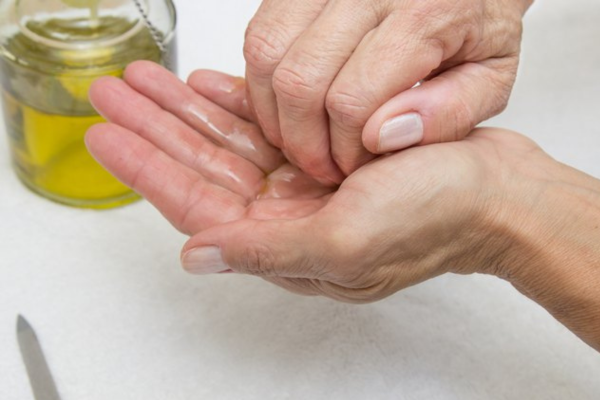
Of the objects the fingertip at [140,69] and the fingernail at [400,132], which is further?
the fingertip at [140,69]

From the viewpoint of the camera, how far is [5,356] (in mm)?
709

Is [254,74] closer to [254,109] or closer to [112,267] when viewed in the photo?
[254,109]

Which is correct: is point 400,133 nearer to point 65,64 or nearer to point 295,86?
point 295,86

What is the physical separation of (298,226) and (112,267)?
0.89ft

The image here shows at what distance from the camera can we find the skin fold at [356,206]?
1.91 ft

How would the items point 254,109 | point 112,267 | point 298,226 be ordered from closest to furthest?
1. point 298,226
2. point 254,109
3. point 112,267

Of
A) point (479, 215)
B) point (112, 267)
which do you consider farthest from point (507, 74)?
point (112, 267)

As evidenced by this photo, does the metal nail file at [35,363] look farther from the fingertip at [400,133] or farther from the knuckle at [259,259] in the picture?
the fingertip at [400,133]

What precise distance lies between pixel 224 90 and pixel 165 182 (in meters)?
0.13

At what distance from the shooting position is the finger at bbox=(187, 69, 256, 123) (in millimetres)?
752

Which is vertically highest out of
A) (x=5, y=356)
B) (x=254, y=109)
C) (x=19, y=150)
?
(x=254, y=109)

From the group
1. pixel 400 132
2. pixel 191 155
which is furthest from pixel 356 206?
pixel 191 155

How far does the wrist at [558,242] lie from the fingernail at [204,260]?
204 mm

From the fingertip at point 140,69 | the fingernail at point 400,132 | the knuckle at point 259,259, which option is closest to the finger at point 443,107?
the fingernail at point 400,132
